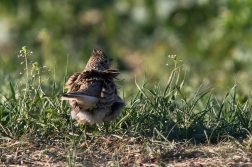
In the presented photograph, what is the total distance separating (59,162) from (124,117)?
92 cm

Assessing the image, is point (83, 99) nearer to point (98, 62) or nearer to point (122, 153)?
point (122, 153)

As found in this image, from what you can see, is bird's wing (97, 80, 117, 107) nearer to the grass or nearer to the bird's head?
the grass

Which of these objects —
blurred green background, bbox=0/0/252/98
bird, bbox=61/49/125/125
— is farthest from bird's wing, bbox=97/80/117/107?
blurred green background, bbox=0/0/252/98

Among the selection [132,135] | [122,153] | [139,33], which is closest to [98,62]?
[132,135]

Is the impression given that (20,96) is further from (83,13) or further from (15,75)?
(83,13)

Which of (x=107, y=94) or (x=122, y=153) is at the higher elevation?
(x=107, y=94)

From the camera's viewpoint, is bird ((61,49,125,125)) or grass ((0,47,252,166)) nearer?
grass ((0,47,252,166))

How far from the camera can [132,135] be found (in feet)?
20.2

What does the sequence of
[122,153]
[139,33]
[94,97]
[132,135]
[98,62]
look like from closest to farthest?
1. [122,153]
2. [132,135]
3. [94,97]
4. [98,62]
5. [139,33]

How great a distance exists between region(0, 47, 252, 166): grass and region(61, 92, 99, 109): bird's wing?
Result: 0.69ft

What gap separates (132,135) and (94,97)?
1.63ft

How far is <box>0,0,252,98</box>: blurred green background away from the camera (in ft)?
42.2

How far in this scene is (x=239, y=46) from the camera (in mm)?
13203

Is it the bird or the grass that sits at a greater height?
the bird
